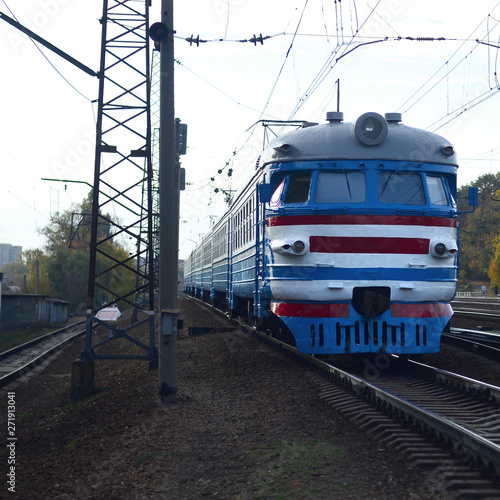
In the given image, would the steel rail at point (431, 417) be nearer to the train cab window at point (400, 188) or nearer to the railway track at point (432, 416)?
the railway track at point (432, 416)

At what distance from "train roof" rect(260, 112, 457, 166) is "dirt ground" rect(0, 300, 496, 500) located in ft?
9.54

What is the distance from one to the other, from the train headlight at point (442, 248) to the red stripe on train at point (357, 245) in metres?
0.33

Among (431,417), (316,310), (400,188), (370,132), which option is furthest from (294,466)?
(370,132)

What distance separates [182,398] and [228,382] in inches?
41.1

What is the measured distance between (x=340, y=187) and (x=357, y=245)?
0.82 metres

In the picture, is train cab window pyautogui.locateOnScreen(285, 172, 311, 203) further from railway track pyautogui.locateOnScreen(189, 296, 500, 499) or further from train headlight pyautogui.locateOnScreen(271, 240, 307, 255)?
railway track pyautogui.locateOnScreen(189, 296, 500, 499)

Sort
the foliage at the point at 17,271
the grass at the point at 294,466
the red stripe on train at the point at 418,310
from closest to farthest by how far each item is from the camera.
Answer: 1. the grass at the point at 294,466
2. the red stripe on train at the point at 418,310
3. the foliage at the point at 17,271

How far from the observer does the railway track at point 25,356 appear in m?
13.7

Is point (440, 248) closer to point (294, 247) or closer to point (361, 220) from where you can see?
point (361, 220)

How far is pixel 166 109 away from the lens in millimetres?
8242

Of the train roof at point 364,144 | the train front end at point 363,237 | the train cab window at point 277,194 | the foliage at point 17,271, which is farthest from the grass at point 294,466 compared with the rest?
the foliage at point 17,271

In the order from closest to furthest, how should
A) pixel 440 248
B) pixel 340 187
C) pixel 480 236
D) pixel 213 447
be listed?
pixel 213 447 < pixel 440 248 < pixel 340 187 < pixel 480 236

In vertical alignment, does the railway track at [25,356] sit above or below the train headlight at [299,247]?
below

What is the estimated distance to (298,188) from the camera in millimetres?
8523
